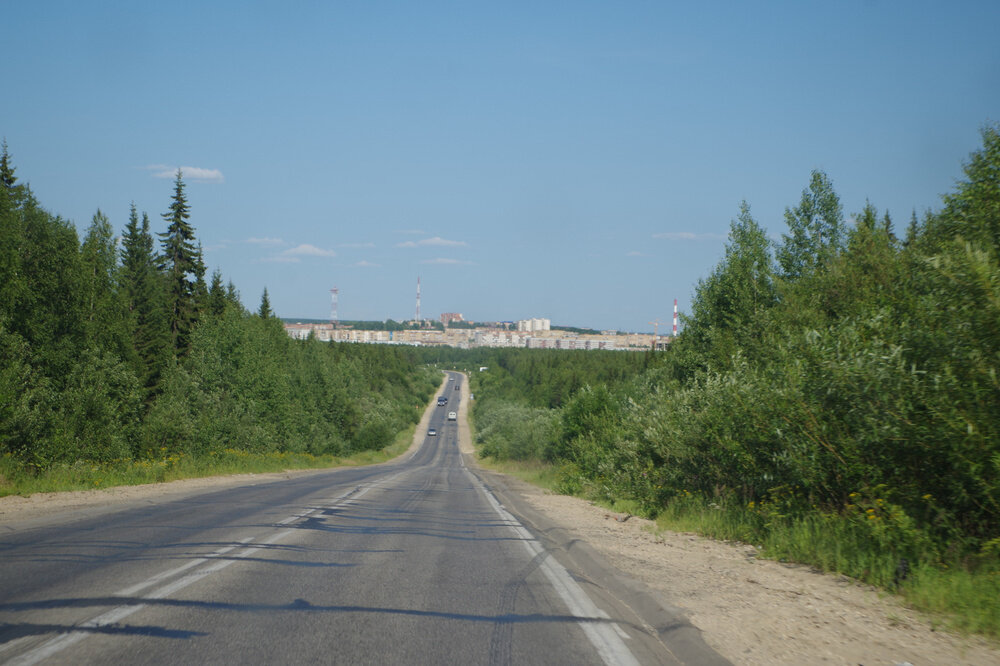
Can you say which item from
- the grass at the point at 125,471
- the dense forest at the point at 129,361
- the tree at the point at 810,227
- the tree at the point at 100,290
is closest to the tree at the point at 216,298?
the dense forest at the point at 129,361

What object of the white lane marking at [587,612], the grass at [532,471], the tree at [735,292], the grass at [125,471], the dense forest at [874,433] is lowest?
the grass at [532,471]

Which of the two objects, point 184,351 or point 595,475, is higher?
point 184,351

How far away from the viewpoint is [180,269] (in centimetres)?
4988

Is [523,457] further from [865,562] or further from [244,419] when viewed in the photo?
[865,562]

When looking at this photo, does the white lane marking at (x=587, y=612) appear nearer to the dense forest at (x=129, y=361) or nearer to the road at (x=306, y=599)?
the road at (x=306, y=599)

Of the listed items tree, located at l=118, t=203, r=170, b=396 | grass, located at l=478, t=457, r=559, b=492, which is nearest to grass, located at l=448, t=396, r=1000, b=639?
grass, located at l=478, t=457, r=559, b=492

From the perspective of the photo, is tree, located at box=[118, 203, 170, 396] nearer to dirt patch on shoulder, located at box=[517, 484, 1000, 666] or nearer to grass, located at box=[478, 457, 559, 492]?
grass, located at box=[478, 457, 559, 492]

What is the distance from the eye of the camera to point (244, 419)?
40656 mm

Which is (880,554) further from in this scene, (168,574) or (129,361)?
(129,361)

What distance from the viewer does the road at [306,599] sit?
4.65m

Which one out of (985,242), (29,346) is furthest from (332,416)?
(985,242)

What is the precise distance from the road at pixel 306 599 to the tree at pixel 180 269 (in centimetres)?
4330

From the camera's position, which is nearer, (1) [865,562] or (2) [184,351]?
(1) [865,562]

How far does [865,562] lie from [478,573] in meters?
4.31
